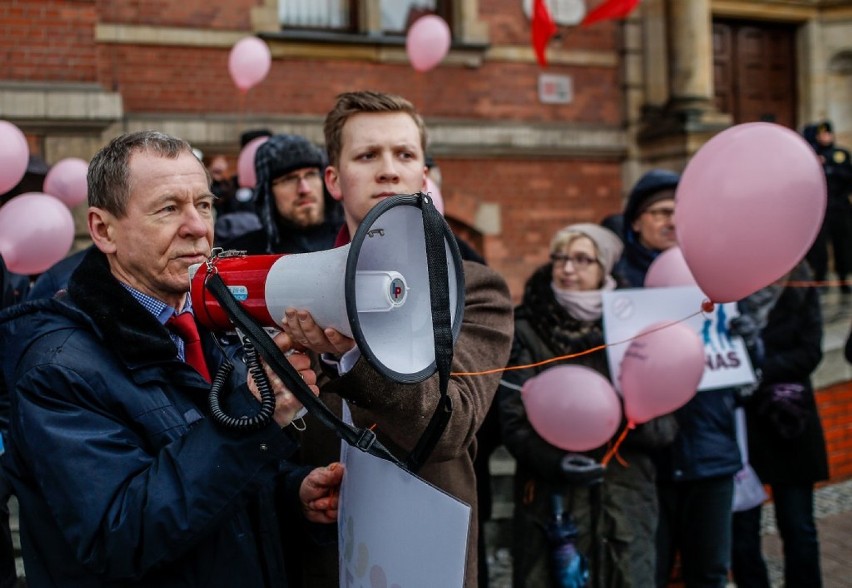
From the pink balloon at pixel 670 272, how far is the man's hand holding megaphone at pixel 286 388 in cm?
222

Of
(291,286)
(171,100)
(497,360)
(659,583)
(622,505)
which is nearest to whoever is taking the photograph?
(291,286)

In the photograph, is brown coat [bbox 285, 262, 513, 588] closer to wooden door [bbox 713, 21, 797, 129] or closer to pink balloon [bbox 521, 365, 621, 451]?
pink balloon [bbox 521, 365, 621, 451]

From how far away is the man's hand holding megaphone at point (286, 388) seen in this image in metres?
1.47

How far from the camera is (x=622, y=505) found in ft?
10.6

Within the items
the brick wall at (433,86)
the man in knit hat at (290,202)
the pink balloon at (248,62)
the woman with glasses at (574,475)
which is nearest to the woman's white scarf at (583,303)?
the woman with glasses at (574,475)

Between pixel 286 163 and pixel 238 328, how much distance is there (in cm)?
245

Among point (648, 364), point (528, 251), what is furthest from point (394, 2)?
point (648, 364)

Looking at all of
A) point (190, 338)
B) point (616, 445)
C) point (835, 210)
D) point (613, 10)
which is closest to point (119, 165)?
point (190, 338)

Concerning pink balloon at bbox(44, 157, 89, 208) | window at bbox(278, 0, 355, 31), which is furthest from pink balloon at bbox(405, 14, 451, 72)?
pink balloon at bbox(44, 157, 89, 208)

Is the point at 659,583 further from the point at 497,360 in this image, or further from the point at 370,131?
the point at 370,131

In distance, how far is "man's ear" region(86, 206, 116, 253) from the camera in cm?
172

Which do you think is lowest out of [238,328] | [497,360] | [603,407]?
[603,407]

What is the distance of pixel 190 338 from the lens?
1818 mm

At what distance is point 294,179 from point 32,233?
1.10 metres
